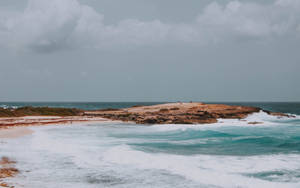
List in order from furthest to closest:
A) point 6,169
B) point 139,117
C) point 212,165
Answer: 1. point 139,117
2. point 212,165
3. point 6,169

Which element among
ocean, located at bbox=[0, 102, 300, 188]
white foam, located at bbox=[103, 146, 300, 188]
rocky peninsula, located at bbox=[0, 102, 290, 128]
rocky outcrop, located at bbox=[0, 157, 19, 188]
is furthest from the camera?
rocky peninsula, located at bbox=[0, 102, 290, 128]

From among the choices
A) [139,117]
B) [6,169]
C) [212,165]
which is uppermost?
[139,117]

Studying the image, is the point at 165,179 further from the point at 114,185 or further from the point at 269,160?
the point at 269,160

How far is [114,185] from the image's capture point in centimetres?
1249

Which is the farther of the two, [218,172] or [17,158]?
[17,158]

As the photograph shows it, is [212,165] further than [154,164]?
No

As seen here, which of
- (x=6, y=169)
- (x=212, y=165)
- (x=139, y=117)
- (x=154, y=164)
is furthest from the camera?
(x=139, y=117)

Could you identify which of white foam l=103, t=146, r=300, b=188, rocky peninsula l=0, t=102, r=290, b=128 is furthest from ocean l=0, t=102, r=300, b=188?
rocky peninsula l=0, t=102, r=290, b=128

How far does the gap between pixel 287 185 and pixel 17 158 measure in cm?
1395

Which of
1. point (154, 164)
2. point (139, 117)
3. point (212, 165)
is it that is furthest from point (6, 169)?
point (139, 117)

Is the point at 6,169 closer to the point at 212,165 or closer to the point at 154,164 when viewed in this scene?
the point at 154,164

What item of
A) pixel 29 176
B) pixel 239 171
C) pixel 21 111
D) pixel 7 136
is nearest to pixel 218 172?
pixel 239 171

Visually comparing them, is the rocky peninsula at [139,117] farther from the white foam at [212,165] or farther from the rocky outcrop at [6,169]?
the white foam at [212,165]

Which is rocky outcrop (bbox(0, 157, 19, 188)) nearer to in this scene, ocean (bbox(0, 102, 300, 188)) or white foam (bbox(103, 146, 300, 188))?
ocean (bbox(0, 102, 300, 188))
